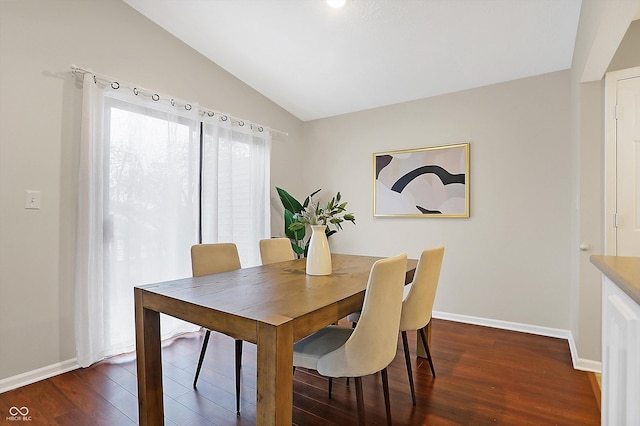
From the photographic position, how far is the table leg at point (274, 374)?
3.62 ft

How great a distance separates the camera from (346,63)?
316cm

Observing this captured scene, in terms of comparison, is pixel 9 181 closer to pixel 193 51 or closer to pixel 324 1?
pixel 193 51

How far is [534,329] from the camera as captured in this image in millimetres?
3084

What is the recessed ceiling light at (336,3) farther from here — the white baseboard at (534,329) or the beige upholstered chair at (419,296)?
the white baseboard at (534,329)

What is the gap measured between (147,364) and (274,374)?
2.85 feet

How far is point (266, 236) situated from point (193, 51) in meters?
2.02

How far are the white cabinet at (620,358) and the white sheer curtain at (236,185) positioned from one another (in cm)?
289

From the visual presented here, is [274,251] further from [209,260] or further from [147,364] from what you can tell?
[147,364]

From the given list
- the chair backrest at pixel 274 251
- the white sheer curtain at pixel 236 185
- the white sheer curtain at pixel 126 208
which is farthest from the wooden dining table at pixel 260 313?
the white sheer curtain at pixel 236 185

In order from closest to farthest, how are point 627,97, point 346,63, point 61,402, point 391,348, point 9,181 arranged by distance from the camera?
point 391,348 < point 61,402 < point 9,181 < point 627,97 < point 346,63

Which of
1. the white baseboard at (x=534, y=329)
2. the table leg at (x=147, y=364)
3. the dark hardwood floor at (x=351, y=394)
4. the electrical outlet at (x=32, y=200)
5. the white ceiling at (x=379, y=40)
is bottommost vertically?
the dark hardwood floor at (x=351, y=394)

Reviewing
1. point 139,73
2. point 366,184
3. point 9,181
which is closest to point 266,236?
point 366,184

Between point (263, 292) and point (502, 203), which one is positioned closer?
point (263, 292)

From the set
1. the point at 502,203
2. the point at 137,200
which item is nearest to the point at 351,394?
the point at 137,200
